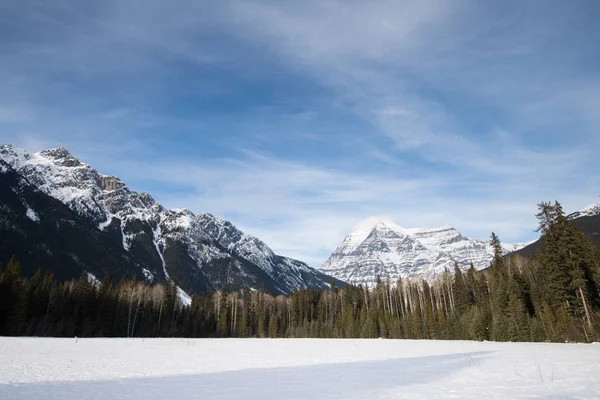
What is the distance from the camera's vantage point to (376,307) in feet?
353

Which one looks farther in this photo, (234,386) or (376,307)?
(376,307)

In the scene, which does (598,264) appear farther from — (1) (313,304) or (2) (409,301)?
(1) (313,304)

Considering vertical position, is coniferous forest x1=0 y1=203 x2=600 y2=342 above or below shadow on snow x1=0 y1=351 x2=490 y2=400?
above

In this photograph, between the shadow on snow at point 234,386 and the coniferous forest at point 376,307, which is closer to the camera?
the shadow on snow at point 234,386

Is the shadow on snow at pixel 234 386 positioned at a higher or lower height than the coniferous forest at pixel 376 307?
lower

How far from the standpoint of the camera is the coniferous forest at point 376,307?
152 feet

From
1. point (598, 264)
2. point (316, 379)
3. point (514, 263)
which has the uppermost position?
point (514, 263)

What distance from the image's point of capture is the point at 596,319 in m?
41.5

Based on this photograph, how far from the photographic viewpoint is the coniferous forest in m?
46.3

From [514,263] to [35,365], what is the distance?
317 ft

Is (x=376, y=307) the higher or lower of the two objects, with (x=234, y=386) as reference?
higher

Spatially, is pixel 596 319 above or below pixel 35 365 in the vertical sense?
above

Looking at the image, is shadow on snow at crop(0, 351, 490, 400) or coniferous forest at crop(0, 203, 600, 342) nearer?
shadow on snow at crop(0, 351, 490, 400)

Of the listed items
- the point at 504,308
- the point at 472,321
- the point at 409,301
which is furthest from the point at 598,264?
the point at 409,301
